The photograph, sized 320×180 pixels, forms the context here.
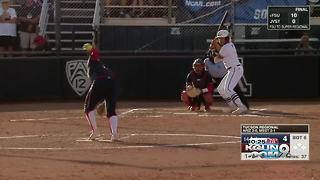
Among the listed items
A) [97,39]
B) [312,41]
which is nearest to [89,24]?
[97,39]

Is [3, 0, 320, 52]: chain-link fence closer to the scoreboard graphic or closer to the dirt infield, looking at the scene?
the dirt infield

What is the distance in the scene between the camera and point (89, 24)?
22.9 m

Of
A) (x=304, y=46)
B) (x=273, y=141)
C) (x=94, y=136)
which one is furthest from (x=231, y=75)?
(x=273, y=141)

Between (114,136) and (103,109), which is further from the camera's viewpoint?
(103,109)

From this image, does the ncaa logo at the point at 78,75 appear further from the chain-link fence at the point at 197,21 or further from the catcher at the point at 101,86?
the catcher at the point at 101,86

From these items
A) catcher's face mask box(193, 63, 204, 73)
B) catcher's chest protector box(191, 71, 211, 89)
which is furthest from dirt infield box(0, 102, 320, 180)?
catcher's face mask box(193, 63, 204, 73)

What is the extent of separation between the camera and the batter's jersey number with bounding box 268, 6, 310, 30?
20062mm

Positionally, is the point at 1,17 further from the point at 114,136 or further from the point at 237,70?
the point at 114,136

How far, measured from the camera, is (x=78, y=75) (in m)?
21.0

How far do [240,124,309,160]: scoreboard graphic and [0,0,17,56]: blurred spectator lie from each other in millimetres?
12996

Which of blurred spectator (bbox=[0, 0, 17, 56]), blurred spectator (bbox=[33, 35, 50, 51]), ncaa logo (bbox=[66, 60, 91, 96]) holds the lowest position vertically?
ncaa logo (bbox=[66, 60, 91, 96])

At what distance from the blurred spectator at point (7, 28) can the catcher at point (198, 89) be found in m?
5.70

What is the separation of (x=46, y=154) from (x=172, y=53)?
10.3 meters

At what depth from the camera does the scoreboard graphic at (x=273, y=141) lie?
337 inches
